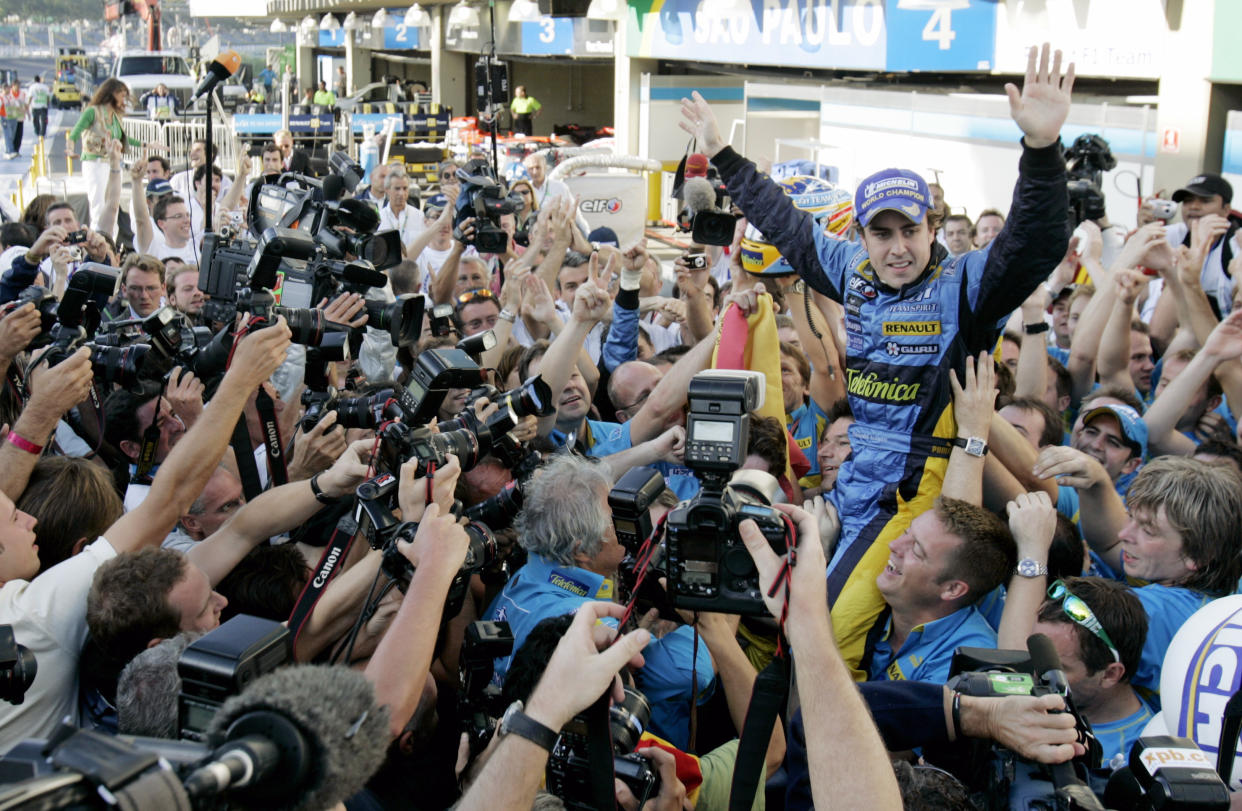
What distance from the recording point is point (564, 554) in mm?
3410

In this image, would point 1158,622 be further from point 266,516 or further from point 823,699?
point 266,516

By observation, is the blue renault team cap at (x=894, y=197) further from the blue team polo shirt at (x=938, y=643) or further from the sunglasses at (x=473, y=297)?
the sunglasses at (x=473, y=297)

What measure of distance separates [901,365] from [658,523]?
131 cm

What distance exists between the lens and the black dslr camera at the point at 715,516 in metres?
2.21

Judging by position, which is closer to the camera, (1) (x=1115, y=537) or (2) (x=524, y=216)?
(1) (x=1115, y=537)

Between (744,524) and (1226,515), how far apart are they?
1871mm

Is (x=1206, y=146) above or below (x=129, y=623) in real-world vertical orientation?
above

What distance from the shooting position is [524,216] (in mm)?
9078

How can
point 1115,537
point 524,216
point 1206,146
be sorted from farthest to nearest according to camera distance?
point 1206,146, point 524,216, point 1115,537

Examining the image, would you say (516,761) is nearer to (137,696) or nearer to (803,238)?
(137,696)

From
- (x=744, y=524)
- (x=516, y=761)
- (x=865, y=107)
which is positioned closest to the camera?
(x=516, y=761)

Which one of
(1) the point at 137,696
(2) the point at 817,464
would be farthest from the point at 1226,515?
(1) the point at 137,696

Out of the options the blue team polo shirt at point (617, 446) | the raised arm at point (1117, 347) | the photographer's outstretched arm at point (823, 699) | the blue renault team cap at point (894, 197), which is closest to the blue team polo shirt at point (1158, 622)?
the blue renault team cap at point (894, 197)

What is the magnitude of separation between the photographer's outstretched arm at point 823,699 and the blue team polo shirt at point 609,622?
2.67 ft
